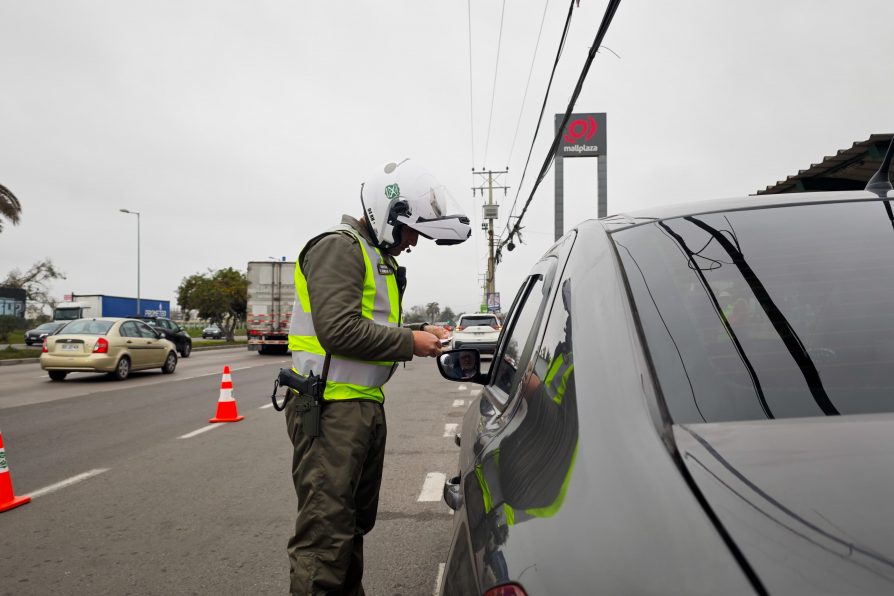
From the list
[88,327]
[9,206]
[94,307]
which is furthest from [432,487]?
[94,307]

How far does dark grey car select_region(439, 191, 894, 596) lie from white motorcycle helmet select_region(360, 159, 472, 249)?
90 centimetres

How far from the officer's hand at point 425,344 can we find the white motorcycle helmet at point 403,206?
42 cm

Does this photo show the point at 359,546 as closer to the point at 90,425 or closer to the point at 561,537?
the point at 561,537

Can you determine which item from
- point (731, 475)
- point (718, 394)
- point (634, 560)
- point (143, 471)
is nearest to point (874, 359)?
point (718, 394)

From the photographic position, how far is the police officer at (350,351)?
212 cm

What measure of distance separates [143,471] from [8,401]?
258 inches

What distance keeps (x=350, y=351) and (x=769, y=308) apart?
139 cm

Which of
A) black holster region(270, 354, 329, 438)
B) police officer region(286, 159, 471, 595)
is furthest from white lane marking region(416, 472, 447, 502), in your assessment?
black holster region(270, 354, 329, 438)

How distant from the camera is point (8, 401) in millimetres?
10055

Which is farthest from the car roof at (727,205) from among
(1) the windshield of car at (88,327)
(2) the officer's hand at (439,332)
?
(1) the windshield of car at (88,327)

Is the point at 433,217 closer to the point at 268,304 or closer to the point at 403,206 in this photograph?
the point at 403,206

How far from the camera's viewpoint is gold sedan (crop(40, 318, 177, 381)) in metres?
13.1

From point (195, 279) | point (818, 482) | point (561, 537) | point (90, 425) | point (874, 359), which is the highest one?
point (195, 279)

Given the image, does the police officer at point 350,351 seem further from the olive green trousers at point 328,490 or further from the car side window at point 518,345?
the car side window at point 518,345
